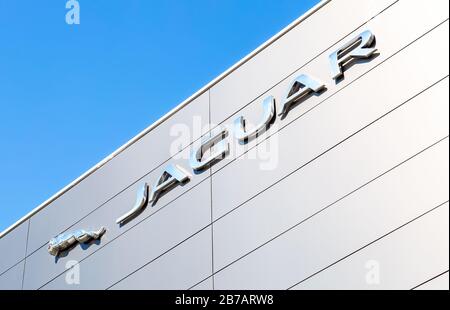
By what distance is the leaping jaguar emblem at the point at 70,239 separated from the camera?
14.9 m

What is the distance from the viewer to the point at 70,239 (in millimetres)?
15242

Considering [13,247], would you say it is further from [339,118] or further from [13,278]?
[339,118]

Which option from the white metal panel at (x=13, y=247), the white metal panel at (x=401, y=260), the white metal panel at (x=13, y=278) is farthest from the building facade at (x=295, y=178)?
the white metal panel at (x=13, y=247)

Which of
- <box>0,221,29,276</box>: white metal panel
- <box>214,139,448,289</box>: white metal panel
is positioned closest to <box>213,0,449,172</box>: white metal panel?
<box>214,139,448,289</box>: white metal panel

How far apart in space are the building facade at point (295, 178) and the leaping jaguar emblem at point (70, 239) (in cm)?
4

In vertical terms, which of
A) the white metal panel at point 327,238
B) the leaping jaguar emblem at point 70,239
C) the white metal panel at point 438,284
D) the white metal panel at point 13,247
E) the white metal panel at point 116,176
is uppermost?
the white metal panel at point 116,176

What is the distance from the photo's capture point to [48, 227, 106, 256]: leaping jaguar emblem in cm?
1485

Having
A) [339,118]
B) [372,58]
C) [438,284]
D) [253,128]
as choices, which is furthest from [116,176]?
[438,284]

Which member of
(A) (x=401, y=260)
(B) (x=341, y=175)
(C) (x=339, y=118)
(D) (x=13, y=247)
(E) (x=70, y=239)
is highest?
(D) (x=13, y=247)

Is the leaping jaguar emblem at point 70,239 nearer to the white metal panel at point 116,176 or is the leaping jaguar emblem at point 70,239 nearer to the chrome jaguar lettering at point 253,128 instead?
the white metal panel at point 116,176

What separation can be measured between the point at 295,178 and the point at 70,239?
4.87 m

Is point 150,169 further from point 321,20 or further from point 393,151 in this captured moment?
point 393,151

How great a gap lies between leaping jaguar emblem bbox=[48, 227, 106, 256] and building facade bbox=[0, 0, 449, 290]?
4 centimetres

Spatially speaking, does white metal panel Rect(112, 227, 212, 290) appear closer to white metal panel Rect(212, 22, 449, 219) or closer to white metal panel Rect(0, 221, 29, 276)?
white metal panel Rect(212, 22, 449, 219)
